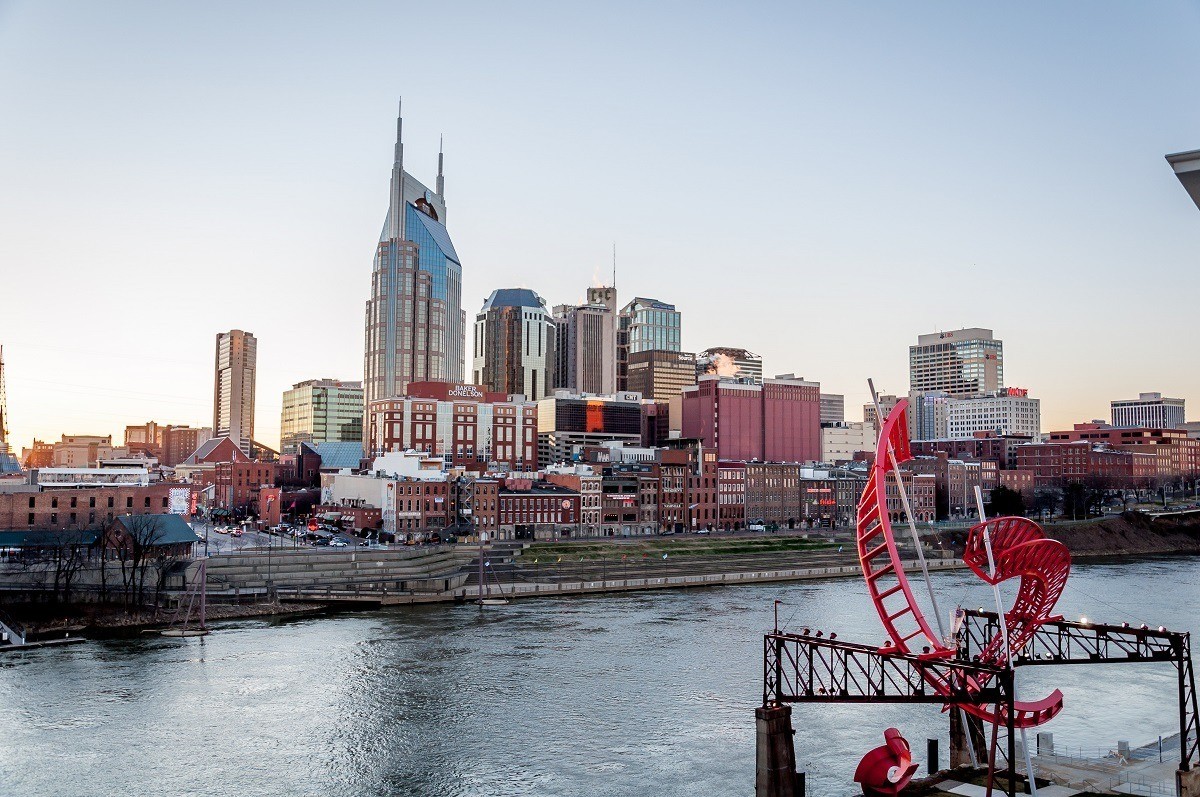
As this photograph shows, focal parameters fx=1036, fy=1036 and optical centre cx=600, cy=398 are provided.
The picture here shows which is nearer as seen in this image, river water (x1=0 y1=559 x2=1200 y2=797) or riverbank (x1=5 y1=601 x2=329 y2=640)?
river water (x1=0 y1=559 x2=1200 y2=797)

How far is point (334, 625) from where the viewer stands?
254 feet

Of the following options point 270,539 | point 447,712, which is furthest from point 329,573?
point 447,712

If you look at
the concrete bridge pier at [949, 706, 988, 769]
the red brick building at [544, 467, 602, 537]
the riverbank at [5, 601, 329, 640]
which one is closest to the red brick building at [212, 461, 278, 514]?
the red brick building at [544, 467, 602, 537]

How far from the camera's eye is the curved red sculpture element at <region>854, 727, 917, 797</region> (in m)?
34.2

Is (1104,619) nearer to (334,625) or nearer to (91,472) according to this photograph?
(334,625)

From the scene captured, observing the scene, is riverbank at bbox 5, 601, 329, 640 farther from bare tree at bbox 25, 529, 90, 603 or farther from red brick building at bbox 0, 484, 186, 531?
red brick building at bbox 0, 484, 186, 531

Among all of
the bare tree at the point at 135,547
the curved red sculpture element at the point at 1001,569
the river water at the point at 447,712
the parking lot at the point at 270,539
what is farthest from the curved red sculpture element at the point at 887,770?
the parking lot at the point at 270,539

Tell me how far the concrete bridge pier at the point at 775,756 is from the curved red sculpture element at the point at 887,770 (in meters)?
2.68

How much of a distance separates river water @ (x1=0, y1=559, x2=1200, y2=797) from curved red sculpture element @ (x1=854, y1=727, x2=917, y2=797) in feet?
14.4

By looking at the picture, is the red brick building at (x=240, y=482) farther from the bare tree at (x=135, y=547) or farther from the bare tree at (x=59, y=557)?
the bare tree at (x=59, y=557)

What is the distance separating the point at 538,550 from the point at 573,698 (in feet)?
203

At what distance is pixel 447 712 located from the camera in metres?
51.4

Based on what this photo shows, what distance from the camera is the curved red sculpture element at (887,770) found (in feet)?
112

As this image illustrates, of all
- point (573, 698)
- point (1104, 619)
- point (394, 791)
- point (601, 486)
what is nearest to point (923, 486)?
point (601, 486)
